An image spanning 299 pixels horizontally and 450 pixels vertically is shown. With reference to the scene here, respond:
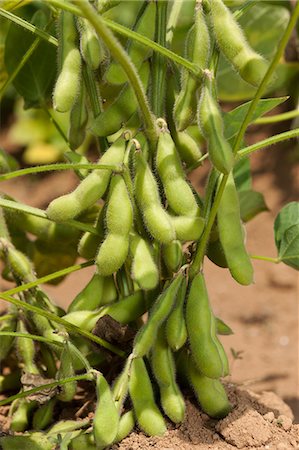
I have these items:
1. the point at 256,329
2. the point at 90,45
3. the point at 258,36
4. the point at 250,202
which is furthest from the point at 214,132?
the point at 256,329

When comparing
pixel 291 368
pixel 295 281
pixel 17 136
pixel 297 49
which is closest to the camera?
pixel 291 368

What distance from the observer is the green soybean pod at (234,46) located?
1.06 m

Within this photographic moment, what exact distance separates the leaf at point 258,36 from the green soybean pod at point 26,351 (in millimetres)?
686

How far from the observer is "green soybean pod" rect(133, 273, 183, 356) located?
1.13 meters

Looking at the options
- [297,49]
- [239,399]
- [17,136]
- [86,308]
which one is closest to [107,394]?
[86,308]

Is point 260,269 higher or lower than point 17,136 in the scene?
lower

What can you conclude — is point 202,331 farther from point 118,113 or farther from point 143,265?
point 118,113

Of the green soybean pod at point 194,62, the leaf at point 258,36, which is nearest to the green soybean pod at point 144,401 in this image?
the green soybean pod at point 194,62

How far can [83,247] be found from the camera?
1.28 metres

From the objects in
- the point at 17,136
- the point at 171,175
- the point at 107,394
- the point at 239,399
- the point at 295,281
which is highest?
the point at 171,175

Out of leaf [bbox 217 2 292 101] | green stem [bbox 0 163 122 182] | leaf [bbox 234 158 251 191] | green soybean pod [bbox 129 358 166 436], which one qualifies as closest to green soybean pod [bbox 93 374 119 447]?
green soybean pod [bbox 129 358 166 436]

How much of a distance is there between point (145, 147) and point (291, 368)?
40.6 inches

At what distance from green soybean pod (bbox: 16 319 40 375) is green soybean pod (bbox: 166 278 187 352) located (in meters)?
0.30

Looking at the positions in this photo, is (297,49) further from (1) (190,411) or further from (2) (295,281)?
(1) (190,411)
